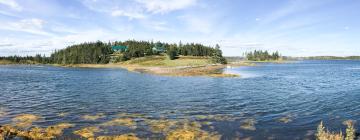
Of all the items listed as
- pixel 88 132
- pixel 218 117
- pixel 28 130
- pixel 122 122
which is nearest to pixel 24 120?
pixel 28 130

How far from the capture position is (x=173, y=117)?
32375 millimetres

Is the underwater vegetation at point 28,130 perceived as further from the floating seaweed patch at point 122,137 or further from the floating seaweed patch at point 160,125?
the floating seaweed patch at point 160,125

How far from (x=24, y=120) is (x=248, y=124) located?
2328 cm

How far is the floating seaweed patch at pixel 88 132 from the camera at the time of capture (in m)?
24.7

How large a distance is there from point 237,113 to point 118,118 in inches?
542

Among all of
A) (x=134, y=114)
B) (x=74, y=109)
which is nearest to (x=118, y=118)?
(x=134, y=114)

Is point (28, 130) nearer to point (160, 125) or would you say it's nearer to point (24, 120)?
point (24, 120)

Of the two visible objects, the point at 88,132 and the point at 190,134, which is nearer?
the point at 190,134

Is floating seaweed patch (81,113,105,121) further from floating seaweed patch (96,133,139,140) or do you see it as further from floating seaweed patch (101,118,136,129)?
floating seaweed patch (96,133,139,140)

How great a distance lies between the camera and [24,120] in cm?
3086

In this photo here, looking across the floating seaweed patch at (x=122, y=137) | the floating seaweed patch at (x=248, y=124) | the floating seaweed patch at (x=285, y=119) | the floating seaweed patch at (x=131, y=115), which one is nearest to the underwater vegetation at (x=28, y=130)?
the floating seaweed patch at (x=122, y=137)

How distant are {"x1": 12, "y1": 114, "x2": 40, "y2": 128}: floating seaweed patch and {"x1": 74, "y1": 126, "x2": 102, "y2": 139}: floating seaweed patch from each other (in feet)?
19.9

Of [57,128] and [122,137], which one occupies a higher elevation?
[57,128]

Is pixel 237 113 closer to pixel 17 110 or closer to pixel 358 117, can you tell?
pixel 358 117
